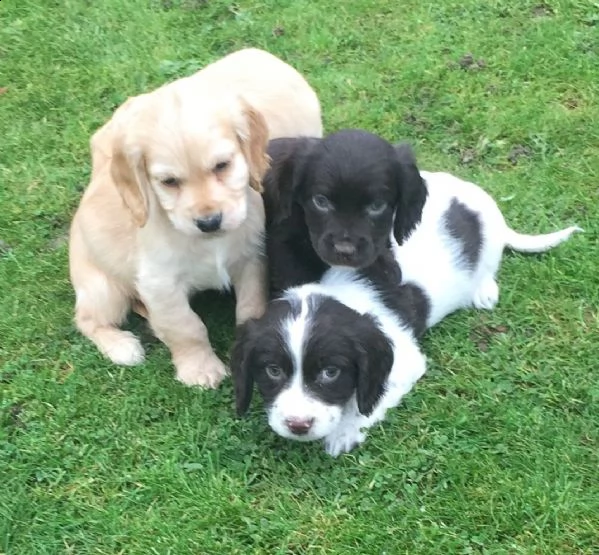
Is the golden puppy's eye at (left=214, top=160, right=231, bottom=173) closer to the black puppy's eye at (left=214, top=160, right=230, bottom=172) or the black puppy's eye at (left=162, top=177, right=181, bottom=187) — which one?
the black puppy's eye at (left=214, top=160, right=230, bottom=172)

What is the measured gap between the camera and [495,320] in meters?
4.38

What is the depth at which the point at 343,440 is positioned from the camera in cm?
379

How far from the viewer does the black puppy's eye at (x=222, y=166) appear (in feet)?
11.9

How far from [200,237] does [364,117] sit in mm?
2208

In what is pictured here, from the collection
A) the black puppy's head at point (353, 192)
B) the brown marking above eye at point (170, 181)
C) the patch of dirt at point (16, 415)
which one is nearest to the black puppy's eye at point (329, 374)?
the black puppy's head at point (353, 192)

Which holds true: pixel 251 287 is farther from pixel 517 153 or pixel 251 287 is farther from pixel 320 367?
pixel 517 153

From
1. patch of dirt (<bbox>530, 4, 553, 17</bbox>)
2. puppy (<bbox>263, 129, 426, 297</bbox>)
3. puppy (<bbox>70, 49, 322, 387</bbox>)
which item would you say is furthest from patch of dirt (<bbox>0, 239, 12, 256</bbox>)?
patch of dirt (<bbox>530, 4, 553, 17</bbox>)

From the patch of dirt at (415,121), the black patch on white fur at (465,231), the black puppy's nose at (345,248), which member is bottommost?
the patch of dirt at (415,121)

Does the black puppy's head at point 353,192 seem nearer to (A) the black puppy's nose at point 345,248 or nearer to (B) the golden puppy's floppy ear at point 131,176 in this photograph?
(A) the black puppy's nose at point 345,248

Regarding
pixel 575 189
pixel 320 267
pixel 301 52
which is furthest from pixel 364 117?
pixel 320 267

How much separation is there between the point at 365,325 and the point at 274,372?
1.42 ft

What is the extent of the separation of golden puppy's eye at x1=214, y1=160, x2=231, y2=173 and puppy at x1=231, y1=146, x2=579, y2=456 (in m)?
0.62

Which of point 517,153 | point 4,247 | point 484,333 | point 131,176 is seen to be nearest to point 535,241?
point 484,333

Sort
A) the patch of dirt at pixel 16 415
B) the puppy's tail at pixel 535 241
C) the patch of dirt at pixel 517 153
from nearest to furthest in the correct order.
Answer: the patch of dirt at pixel 16 415
the puppy's tail at pixel 535 241
the patch of dirt at pixel 517 153
